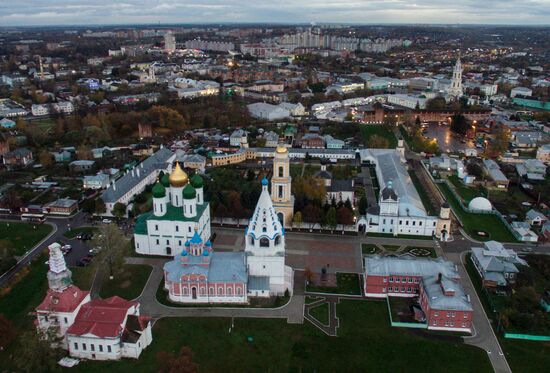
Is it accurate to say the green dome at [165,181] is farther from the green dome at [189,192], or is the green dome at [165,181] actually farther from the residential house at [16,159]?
the residential house at [16,159]

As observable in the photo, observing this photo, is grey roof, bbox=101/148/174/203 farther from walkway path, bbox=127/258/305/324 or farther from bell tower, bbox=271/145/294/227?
walkway path, bbox=127/258/305/324

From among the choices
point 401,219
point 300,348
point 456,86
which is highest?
point 456,86

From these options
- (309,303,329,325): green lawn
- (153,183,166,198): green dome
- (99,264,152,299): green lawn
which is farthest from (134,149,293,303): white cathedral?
(153,183,166,198): green dome

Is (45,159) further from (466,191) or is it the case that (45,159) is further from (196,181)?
(466,191)

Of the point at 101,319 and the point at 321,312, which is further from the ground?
the point at 101,319

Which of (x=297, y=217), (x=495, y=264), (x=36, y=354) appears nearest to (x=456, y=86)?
(x=297, y=217)

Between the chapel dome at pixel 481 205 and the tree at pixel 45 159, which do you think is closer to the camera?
the chapel dome at pixel 481 205

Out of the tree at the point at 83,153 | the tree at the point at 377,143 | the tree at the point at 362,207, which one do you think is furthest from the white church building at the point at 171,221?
the tree at the point at 377,143
